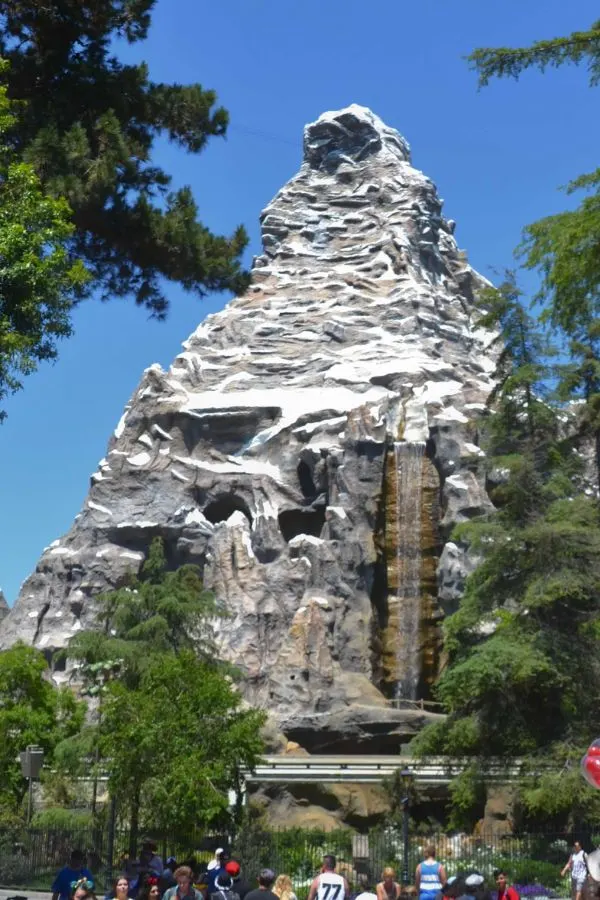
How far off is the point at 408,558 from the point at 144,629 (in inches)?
814

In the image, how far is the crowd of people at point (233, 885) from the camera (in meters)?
10.6

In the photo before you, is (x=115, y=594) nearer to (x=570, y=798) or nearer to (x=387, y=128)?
(x=570, y=798)

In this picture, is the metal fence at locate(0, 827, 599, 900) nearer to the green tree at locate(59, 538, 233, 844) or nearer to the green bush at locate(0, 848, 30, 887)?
the green bush at locate(0, 848, 30, 887)

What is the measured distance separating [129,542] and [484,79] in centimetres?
4581

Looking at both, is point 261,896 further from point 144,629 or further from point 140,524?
point 140,524

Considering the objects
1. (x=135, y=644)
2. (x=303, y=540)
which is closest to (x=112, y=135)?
(x=135, y=644)

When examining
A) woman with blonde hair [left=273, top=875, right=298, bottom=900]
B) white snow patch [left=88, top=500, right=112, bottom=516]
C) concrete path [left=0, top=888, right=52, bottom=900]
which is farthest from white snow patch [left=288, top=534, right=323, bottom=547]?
woman with blonde hair [left=273, top=875, right=298, bottom=900]

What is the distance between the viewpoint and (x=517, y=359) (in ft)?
100

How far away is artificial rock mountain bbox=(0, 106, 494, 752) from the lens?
45562 millimetres

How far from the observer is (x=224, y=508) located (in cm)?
5419

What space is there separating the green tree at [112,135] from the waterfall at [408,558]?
31692 mm

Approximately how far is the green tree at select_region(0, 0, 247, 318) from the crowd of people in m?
8.30

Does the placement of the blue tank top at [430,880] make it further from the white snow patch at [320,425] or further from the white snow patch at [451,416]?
the white snow patch at [320,425]

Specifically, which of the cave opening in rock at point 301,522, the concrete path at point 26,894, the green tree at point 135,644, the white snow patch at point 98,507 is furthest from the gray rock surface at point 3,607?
the concrete path at point 26,894
